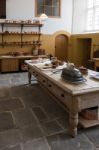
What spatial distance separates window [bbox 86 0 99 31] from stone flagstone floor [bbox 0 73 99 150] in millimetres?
4516

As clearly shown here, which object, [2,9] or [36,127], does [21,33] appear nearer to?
[2,9]

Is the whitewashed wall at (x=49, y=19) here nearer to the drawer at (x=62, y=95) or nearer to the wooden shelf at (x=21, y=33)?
the wooden shelf at (x=21, y=33)

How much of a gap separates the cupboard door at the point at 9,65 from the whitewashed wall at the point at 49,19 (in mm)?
1843

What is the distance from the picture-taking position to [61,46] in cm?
854

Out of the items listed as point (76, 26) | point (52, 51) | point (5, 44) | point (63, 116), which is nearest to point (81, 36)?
point (76, 26)

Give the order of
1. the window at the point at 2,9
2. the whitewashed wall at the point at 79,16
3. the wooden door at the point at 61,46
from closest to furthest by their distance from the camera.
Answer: the window at the point at 2,9, the whitewashed wall at the point at 79,16, the wooden door at the point at 61,46

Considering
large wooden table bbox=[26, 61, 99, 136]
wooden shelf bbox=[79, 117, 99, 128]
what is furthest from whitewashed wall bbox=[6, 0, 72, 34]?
wooden shelf bbox=[79, 117, 99, 128]

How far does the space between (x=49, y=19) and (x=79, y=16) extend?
1.42m

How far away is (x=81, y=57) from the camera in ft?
28.2

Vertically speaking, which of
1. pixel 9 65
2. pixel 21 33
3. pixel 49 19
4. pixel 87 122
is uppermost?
pixel 49 19

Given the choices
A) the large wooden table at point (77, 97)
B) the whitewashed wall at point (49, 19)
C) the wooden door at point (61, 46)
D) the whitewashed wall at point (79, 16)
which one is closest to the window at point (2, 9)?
the whitewashed wall at point (49, 19)

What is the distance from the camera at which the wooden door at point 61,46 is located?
8.45m

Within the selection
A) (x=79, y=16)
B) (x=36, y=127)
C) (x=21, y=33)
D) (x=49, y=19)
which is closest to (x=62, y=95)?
(x=36, y=127)

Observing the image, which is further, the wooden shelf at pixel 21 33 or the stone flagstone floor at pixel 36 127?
the wooden shelf at pixel 21 33
